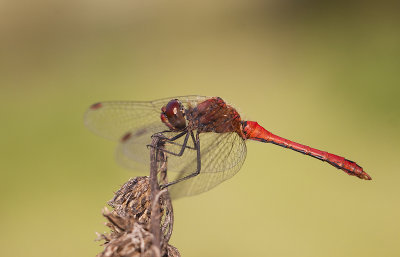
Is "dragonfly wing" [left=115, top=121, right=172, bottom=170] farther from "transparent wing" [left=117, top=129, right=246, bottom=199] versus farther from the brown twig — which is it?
the brown twig

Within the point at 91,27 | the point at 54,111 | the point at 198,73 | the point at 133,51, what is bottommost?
the point at 54,111

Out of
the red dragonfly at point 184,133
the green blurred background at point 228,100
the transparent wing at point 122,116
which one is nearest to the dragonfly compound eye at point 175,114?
the red dragonfly at point 184,133

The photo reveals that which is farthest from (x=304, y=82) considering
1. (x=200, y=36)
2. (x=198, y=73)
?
(x=200, y=36)

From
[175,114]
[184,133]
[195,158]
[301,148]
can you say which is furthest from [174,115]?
[301,148]

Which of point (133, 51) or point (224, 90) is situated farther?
point (133, 51)

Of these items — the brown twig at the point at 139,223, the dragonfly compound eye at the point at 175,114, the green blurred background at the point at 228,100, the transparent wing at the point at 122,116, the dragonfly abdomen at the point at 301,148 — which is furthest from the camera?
the green blurred background at the point at 228,100

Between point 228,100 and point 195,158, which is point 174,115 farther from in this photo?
point 228,100

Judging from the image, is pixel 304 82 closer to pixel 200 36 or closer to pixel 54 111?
pixel 200 36

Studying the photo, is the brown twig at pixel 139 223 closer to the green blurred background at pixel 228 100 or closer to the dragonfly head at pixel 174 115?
the dragonfly head at pixel 174 115
